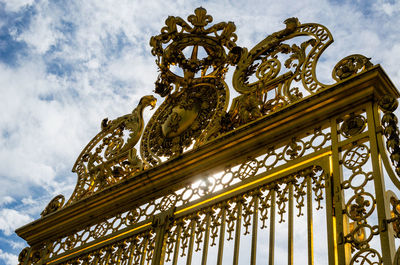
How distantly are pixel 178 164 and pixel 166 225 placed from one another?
28.7 inches

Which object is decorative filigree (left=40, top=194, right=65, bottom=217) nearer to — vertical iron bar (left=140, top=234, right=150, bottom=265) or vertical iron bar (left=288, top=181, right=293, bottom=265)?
vertical iron bar (left=140, top=234, right=150, bottom=265)

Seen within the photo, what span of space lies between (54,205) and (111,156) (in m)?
1.05

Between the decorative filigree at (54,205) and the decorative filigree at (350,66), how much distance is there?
4217 millimetres

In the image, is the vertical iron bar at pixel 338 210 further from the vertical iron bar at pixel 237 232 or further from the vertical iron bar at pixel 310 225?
the vertical iron bar at pixel 237 232

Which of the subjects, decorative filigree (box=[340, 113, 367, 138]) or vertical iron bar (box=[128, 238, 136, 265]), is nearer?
decorative filigree (box=[340, 113, 367, 138])

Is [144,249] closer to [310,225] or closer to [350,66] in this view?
[310,225]

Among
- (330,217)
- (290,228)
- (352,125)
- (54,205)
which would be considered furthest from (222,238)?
(54,205)

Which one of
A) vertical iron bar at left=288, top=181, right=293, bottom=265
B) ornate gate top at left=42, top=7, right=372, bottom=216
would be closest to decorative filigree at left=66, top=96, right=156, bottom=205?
ornate gate top at left=42, top=7, right=372, bottom=216

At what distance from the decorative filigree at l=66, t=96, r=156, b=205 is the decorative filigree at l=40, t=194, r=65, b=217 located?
0.14 meters

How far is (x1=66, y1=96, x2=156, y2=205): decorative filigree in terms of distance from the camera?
840 cm

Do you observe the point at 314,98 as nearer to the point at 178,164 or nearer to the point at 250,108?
the point at 250,108

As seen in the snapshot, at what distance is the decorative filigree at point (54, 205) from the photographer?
29.2 feet

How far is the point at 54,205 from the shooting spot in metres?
8.93

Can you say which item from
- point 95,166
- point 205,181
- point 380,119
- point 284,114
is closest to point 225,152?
point 205,181
